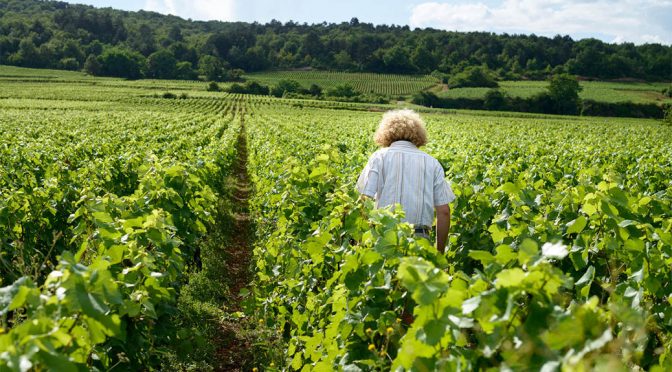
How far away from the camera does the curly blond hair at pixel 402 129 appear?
4.28 m

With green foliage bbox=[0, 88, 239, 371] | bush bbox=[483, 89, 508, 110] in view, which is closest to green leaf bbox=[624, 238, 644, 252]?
green foliage bbox=[0, 88, 239, 371]

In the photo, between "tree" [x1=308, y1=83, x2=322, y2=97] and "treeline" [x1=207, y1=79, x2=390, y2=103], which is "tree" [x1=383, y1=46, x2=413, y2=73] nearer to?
"treeline" [x1=207, y1=79, x2=390, y2=103]

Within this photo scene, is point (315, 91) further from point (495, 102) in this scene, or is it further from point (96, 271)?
point (96, 271)

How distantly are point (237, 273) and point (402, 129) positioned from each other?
189 inches

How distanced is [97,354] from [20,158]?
7.84m

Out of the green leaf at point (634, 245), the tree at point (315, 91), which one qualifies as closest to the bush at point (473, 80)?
the tree at point (315, 91)

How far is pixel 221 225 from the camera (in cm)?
1050

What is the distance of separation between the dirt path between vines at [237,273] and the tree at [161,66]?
110644 millimetres

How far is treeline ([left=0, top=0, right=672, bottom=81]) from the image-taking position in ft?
375

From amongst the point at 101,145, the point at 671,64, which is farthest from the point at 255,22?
the point at 101,145

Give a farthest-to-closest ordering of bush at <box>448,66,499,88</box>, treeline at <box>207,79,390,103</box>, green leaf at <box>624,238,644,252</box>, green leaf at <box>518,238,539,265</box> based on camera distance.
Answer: bush at <box>448,66,499,88</box>, treeline at <box>207,79,390,103</box>, green leaf at <box>624,238,644,252</box>, green leaf at <box>518,238,539,265</box>

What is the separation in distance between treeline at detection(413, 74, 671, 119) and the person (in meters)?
78.6

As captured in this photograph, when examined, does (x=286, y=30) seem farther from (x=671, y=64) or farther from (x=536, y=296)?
(x=536, y=296)

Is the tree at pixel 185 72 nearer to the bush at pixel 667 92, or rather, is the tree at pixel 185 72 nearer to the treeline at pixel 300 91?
the treeline at pixel 300 91
